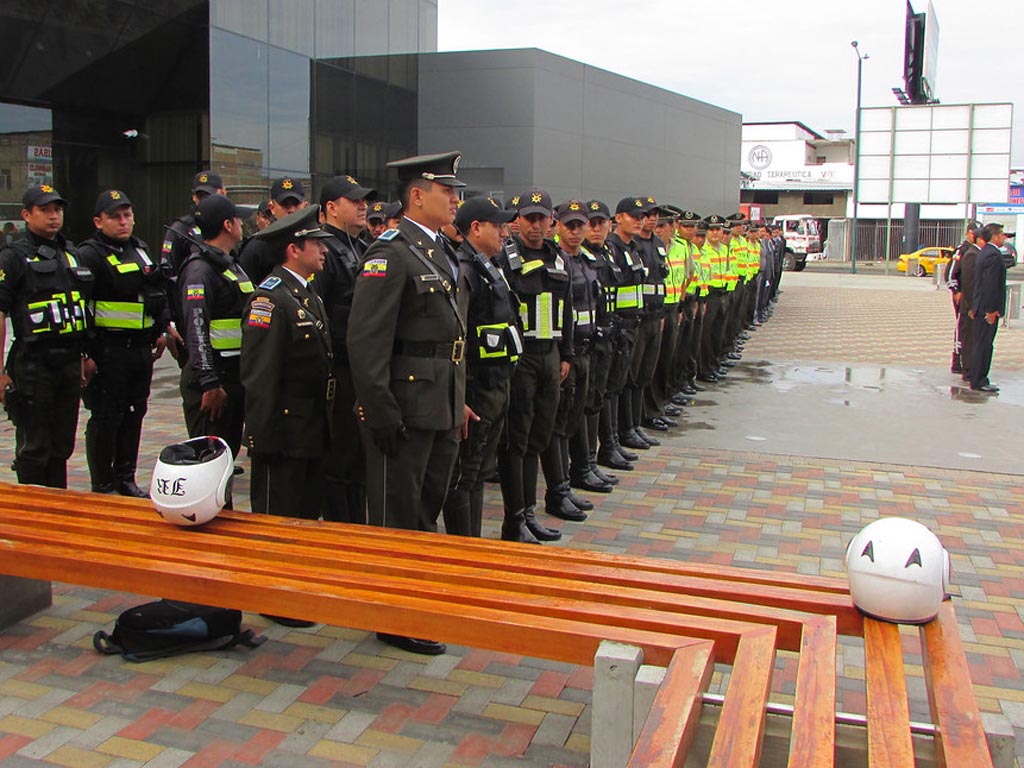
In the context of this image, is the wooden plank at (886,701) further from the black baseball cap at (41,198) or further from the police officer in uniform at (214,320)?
the black baseball cap at (41,198)

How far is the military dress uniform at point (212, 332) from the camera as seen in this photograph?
16.4 ft

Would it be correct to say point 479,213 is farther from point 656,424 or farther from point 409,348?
point 656,424

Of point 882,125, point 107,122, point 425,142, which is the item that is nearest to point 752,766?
point 107,122

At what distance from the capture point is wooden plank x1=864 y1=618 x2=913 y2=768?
227 centimetres

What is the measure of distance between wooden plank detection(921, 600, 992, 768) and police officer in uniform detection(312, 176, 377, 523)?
2.89 metres

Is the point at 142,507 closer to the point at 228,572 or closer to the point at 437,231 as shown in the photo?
the point at 228,572

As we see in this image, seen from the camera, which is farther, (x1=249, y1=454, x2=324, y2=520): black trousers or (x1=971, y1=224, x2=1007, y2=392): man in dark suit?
(x1=971, y1=224, x2=1007, y2=392): man in dark suit

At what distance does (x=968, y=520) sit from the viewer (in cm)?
604

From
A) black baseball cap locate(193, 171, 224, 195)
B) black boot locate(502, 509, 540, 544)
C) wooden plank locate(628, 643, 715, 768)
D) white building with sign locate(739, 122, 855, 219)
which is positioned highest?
white building with sign locate(739, 122, 855, 219)

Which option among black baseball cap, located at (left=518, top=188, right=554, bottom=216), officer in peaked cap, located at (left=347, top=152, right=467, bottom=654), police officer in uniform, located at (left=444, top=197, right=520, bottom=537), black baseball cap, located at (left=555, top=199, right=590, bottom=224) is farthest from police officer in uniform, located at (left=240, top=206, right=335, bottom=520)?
black baseball cap, located at (left=555, top=199, right=590, bottom=224)

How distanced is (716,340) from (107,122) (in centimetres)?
900

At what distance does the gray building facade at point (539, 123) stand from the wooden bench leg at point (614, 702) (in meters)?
17.3

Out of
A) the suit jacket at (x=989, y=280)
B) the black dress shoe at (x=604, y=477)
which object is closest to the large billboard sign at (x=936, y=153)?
the suit jacket at (x=989, y=280)

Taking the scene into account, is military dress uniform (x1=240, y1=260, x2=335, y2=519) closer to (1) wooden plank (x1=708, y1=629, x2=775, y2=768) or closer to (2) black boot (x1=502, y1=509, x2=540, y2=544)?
(2) black boot (x1=502, y1=509, x2=540, y2=544)
